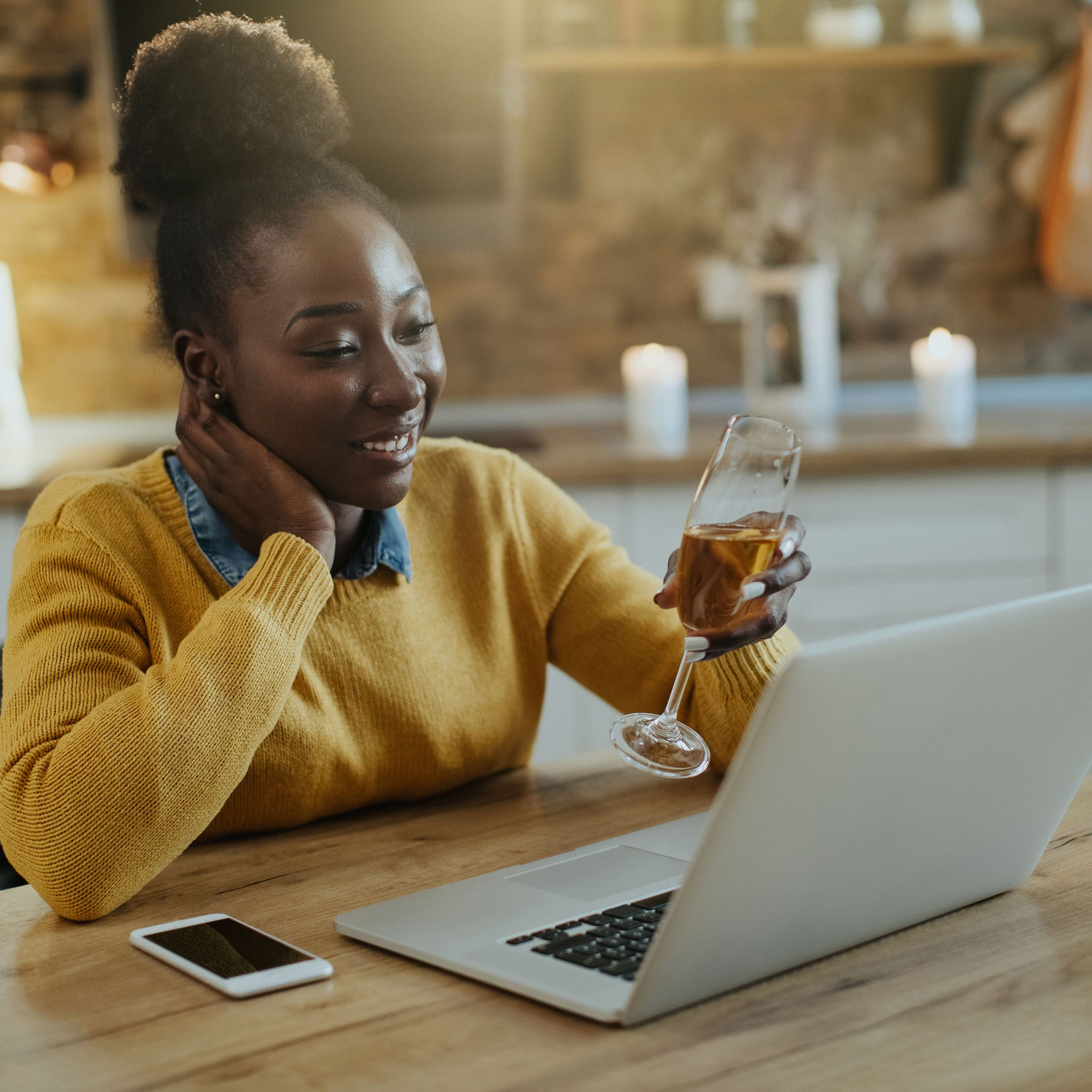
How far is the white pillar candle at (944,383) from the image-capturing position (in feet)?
9.35

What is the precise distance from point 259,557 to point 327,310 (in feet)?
0.72

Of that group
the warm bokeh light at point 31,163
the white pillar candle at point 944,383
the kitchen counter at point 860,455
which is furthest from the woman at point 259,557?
the warm bokeh light at point 31,163

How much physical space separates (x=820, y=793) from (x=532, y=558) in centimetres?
73

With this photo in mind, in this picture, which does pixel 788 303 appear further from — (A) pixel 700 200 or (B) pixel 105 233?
(B) pixel 105 233

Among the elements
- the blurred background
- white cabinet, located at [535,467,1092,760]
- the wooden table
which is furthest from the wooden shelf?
the wooden table

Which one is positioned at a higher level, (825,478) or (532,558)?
(532,558)

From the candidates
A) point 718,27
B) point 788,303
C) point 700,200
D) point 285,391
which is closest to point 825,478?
point 788,303

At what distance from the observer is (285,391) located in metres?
1.13

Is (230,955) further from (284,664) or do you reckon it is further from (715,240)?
(715,240)

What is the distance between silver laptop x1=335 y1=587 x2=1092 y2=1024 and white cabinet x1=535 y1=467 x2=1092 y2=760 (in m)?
1.71

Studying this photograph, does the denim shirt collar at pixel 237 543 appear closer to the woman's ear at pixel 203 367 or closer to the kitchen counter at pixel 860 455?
the woman's ear at pixel 203 367

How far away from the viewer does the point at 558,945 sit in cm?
78

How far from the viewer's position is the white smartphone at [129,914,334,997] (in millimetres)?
763

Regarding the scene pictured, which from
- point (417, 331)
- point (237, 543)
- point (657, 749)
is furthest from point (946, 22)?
point (657, 749)
